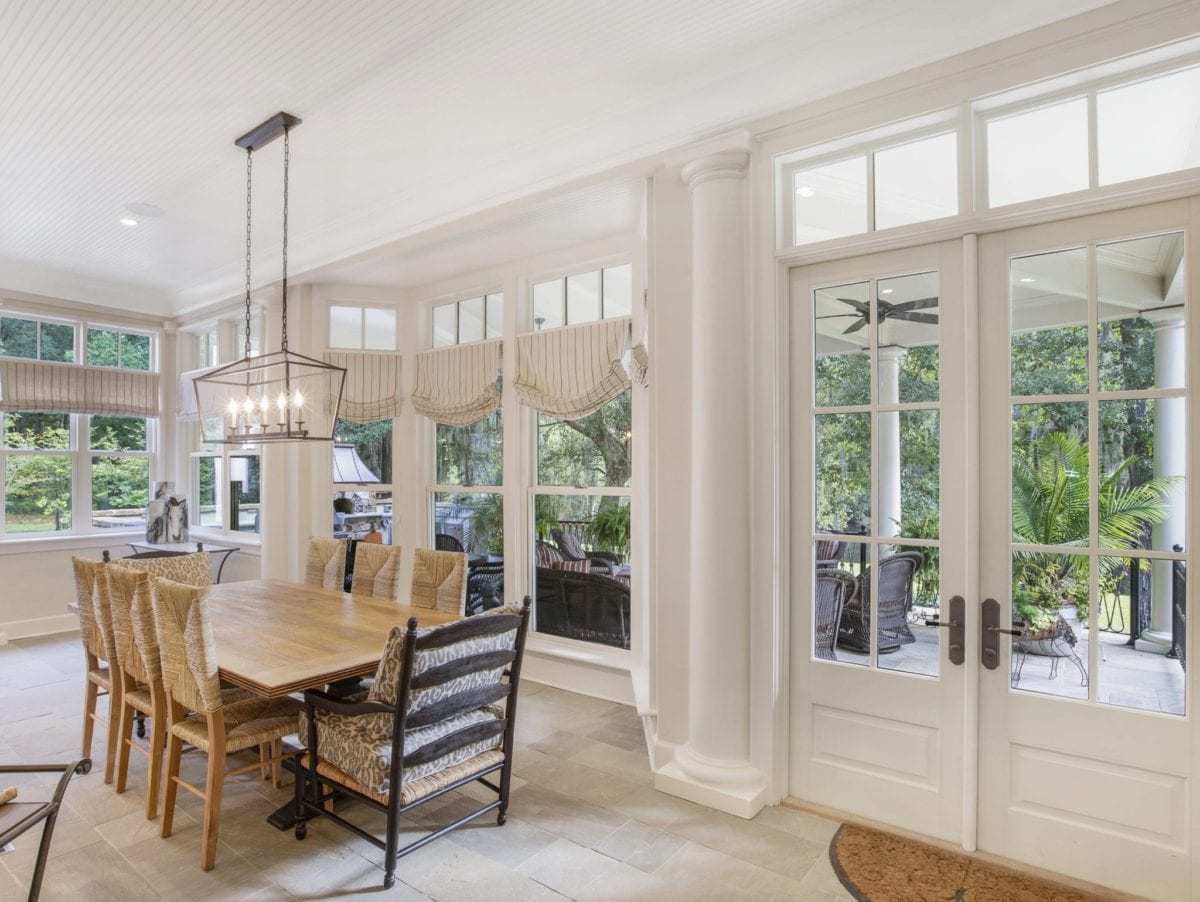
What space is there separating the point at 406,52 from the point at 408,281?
8.78 feet

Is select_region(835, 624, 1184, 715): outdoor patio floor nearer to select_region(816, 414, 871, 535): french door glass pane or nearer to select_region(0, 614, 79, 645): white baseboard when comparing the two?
select_region(816, 414, 871, 535): french door glass pane

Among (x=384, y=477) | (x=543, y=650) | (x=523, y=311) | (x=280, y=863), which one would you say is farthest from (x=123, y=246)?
(x=280, y=863)

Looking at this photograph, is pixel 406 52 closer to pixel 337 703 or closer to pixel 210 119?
pixel 210 119

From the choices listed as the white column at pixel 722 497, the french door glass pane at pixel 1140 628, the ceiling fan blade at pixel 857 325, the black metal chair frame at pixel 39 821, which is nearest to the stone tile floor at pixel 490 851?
the white column at pixel 722 497

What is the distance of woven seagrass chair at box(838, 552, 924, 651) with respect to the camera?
2.74 metres

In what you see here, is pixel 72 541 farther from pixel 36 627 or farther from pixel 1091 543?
pixel 1091 543

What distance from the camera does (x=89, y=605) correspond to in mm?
3350

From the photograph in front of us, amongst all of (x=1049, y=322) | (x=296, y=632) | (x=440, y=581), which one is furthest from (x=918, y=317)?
(x=296, y=632)

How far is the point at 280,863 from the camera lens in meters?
2.51

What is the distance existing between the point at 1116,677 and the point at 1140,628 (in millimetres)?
186

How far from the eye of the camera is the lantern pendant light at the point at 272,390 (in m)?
3.33

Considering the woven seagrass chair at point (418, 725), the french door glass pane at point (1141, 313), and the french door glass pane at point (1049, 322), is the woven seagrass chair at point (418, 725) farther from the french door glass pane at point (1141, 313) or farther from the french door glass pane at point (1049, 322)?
the french door glass pane at point (1141, 313)

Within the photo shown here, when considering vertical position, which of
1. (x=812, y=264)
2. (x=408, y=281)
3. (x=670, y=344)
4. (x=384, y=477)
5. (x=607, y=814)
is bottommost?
(x=607, y=814)

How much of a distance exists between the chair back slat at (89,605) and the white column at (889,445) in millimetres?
3524
